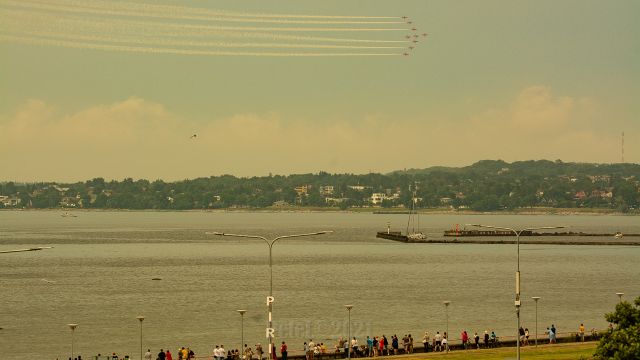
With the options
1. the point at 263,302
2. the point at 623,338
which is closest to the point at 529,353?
the point at 623,338

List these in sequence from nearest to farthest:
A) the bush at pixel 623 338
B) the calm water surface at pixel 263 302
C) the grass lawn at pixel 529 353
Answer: the bush at pixel 623 338 < the grass lawn at pixel 529 353 < the calm water surface at pixel 263 302

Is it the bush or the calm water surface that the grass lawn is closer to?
the bush

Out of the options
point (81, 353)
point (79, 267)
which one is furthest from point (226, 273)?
point (81, 353)

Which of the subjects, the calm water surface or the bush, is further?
the calm water surface

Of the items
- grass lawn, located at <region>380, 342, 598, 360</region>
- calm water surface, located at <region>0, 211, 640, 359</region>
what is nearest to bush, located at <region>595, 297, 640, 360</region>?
grass lawn, located at <region>380, 342, 598, 360</region>

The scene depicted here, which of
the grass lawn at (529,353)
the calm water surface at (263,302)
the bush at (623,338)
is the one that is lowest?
the calm water surface at (263,302)

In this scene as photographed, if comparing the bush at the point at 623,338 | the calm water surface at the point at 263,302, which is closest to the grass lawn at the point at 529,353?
the bush at the point at 623,338

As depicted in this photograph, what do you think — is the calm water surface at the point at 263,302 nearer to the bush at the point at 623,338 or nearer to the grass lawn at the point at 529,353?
the grass lawn at the point at 529,353

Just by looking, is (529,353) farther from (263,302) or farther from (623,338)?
(263,302)

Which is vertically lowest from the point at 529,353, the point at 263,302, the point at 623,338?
the point at 263,302
